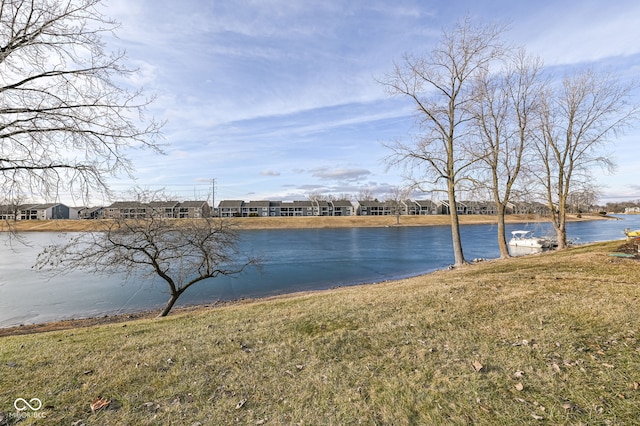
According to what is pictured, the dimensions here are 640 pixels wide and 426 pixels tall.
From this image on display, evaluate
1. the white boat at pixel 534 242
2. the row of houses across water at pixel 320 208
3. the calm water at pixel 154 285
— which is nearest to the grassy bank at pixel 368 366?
the calm water at pixel 154 285

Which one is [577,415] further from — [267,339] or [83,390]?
[83,390]

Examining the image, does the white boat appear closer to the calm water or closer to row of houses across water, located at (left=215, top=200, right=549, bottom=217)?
the calm water

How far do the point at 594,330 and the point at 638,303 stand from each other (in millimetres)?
1934

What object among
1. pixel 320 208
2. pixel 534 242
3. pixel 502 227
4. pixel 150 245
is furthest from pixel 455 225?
pixel 320 208

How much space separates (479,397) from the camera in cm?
350

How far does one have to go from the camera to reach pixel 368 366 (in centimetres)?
444

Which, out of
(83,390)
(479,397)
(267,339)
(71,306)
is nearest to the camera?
(479,397)

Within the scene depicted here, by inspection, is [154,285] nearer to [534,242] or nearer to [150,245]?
[150,245]

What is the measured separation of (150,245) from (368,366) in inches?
403

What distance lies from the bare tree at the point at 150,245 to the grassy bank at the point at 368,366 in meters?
4.15

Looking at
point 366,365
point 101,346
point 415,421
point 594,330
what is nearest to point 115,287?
point 101,346

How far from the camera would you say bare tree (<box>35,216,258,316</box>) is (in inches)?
424

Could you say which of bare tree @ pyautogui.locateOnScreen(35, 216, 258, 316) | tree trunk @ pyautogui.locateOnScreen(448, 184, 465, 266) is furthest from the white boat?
bare tree @ pyautogui.locateOnScreen(35, 216, 258, 316)

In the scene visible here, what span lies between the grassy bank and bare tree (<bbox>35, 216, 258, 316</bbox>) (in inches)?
163
